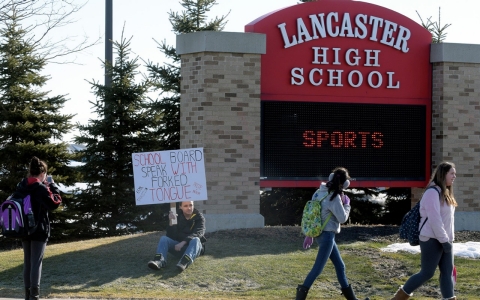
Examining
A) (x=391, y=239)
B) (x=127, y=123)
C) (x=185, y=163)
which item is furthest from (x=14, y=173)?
(x=391, y=239)

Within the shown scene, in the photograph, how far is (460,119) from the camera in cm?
1590

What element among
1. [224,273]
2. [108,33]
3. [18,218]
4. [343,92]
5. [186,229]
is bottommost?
[224,273]

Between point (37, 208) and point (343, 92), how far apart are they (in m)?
7.73

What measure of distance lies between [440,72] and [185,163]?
6151 millimetres

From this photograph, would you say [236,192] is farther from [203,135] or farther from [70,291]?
[70,291]

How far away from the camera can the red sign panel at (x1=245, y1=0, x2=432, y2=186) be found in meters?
15.0

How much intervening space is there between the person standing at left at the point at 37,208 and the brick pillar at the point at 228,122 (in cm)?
560

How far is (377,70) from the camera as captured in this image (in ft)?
51.4

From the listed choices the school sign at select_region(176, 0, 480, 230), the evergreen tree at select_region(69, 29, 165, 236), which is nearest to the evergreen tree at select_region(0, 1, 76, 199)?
the evergreen tree at select_region(69, 29, 165, 236)

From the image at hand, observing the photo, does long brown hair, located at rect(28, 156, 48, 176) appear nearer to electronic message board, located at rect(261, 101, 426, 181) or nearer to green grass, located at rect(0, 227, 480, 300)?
green grass, located at rect(0, 227, 480, 300)

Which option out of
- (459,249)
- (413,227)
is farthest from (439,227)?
(459,249)

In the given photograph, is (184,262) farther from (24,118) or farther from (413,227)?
(24,118)

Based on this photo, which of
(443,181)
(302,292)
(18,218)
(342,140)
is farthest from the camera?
(342,140)

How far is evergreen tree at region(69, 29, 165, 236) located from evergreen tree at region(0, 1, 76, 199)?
2.29ft
